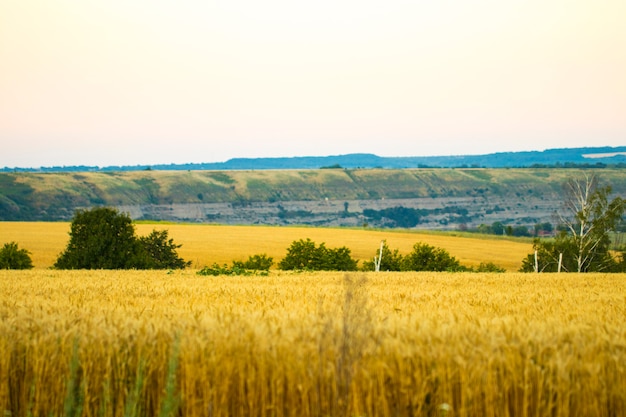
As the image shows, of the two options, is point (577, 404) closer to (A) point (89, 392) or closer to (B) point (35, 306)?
(A) point (89, 392)

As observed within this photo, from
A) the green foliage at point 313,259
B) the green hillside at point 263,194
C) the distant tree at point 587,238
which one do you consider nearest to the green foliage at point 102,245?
the green foliage at point 313,259

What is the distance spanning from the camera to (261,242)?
68.8m

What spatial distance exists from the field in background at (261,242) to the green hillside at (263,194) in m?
70.5

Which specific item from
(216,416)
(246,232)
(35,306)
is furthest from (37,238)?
(216,416)

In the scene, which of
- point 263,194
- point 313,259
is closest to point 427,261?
point 313,259

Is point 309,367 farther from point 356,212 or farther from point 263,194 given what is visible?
point 263,194

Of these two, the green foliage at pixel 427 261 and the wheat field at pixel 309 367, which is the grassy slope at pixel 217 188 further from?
the wheat field at pixel 309 367

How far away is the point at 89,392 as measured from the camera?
20.0 feet

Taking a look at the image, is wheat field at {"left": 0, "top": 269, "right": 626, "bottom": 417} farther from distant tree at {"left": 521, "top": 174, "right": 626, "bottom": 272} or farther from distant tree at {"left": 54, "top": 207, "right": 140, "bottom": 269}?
distant tree at {"left": 521, "top": 174, "right": 626, "bottom": 272}

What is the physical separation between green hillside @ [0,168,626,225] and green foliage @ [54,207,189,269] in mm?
113666

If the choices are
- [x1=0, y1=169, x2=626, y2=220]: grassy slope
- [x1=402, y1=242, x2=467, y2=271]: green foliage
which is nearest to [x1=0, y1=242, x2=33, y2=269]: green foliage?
[x1=402, y1=242, x2=467, y2=271]: green foliage

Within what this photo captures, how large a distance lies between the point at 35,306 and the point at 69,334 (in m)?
2.75

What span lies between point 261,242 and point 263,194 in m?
120

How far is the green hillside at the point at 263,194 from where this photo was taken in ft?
503
